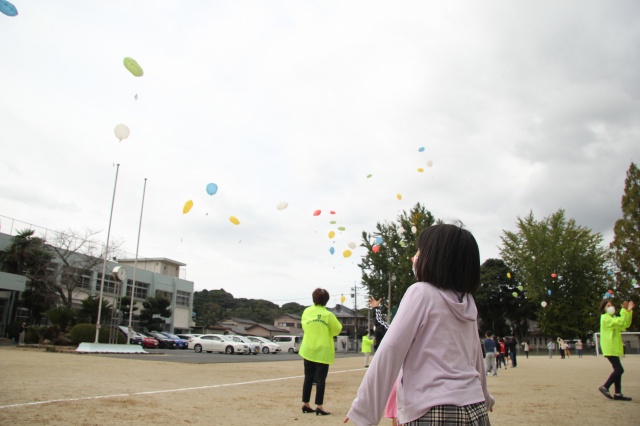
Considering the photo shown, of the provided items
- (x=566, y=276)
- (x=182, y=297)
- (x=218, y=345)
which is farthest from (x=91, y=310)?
(x=566, y=276)

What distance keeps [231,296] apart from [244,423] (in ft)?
295

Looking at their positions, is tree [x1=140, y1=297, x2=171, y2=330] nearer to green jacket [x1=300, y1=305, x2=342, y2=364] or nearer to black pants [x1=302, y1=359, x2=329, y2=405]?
green jacket [x1=300, y1=305, x2=342, y2=364]

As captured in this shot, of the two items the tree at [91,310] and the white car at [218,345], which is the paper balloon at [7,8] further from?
the white car at [218,345]

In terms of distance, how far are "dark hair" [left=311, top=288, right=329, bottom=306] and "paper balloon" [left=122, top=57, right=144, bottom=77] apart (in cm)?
617

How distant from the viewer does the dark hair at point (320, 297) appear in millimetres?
6402

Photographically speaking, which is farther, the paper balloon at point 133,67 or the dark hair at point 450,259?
the paper balloon at point 133,67

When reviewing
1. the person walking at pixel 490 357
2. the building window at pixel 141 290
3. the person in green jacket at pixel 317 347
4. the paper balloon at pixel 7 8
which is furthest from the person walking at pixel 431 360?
the building window at pixel 141 290

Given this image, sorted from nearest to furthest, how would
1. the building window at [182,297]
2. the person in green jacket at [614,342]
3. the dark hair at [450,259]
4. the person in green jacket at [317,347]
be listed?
the dark hair at [450,259], the person in green jacket at [317,347], the person in green jacket at [614,342], the building window at [182,297]

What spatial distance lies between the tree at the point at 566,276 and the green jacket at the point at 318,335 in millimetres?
44235

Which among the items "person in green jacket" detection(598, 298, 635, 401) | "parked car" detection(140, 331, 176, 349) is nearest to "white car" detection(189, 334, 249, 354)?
"parked car" detection(140, 331, 176, 349)

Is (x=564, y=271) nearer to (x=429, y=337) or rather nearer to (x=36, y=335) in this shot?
(x=36, y=335)

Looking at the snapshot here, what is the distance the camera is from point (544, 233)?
157ft

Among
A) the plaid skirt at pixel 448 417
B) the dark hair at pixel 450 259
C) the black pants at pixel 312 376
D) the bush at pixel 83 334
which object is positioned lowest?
the bush at pixel 83 334

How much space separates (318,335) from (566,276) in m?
47.1
